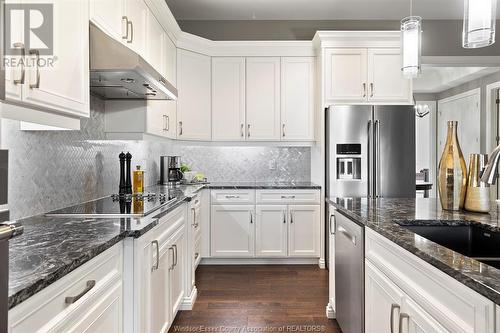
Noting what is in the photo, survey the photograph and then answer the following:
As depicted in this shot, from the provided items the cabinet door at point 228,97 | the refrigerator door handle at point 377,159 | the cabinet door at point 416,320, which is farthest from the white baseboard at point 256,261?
the cabinet door at point 416,320

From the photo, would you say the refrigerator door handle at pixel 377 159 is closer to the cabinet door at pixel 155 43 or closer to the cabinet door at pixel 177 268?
the cabinet door at pixel 177 268

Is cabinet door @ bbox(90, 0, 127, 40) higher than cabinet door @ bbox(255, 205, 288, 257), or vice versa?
cabinet door @ bbox(90, 0, 127, 40)

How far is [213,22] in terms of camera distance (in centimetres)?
474

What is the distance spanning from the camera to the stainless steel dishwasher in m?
1.92

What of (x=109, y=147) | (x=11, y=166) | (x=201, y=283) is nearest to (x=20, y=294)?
(x=11, y=166)

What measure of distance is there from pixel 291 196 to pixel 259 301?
4.46 ft

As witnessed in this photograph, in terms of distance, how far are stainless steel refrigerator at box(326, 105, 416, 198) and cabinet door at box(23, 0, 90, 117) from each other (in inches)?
107

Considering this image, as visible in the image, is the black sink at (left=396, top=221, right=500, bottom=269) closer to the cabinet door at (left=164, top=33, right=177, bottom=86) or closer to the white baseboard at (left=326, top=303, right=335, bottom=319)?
the white baseboard at (left=326, top=303, right=335, bottom=319)

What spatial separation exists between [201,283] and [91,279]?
8.08ft

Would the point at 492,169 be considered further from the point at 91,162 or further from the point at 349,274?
the point at 91,162

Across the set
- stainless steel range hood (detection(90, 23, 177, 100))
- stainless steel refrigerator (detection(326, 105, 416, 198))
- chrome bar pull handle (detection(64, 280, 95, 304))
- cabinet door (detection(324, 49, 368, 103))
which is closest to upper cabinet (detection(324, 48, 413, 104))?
Answer: cabinet door (detection(324, 49, 368, 103))

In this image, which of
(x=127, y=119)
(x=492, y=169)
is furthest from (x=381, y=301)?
(x=127, y=119)

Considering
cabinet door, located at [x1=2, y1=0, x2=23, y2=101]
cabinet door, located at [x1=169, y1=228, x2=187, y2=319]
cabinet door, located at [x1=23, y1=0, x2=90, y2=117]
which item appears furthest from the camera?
cabinet door, located at [x1=169, y1=228, x2=187, y2=319]

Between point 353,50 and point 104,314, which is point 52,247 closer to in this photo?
point 104,314
